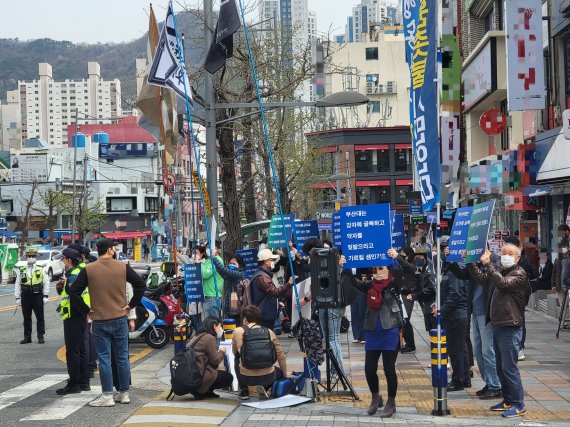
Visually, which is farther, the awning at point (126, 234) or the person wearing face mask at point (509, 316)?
the awning at point (126, 234)

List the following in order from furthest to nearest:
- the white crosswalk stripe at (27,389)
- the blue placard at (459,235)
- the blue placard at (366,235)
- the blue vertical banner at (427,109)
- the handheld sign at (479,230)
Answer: the white crosswalk stripe at (27,389) < the blue vertical banner at (427,109) < the blue placard at (366,235) < the blue placard at (459,235) < the handheld sign at (479,230)

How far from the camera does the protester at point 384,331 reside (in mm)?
10750

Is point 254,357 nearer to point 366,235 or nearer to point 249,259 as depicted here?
point 366,235

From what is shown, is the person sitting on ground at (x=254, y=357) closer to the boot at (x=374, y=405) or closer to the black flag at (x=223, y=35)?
the boot at (x=374, y=405)

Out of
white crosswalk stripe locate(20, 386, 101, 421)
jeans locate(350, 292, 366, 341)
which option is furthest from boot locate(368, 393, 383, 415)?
jeans locate(350, 292, 366, 341)

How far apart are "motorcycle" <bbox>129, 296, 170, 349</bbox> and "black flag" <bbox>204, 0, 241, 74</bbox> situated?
4.95 metres

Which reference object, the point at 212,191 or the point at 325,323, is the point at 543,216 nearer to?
the point at 212,191

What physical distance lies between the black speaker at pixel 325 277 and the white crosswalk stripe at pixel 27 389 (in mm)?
3837

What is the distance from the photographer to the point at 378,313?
10750mm

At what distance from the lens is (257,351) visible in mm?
11852

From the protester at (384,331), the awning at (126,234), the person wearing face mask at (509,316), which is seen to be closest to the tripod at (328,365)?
the protester at (384,331)

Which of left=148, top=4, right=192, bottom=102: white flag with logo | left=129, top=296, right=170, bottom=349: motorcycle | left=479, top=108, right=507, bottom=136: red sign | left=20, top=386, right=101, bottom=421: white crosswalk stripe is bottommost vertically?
left=20, top=386, right=101, bottom=421: white crosswalk stripe

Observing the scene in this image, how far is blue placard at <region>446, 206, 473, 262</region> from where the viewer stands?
36.7ft

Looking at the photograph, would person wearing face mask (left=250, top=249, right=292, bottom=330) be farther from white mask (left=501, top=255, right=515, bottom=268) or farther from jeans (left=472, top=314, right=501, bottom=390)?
white mask (left=501, top=255, right=515, bottom=268)
